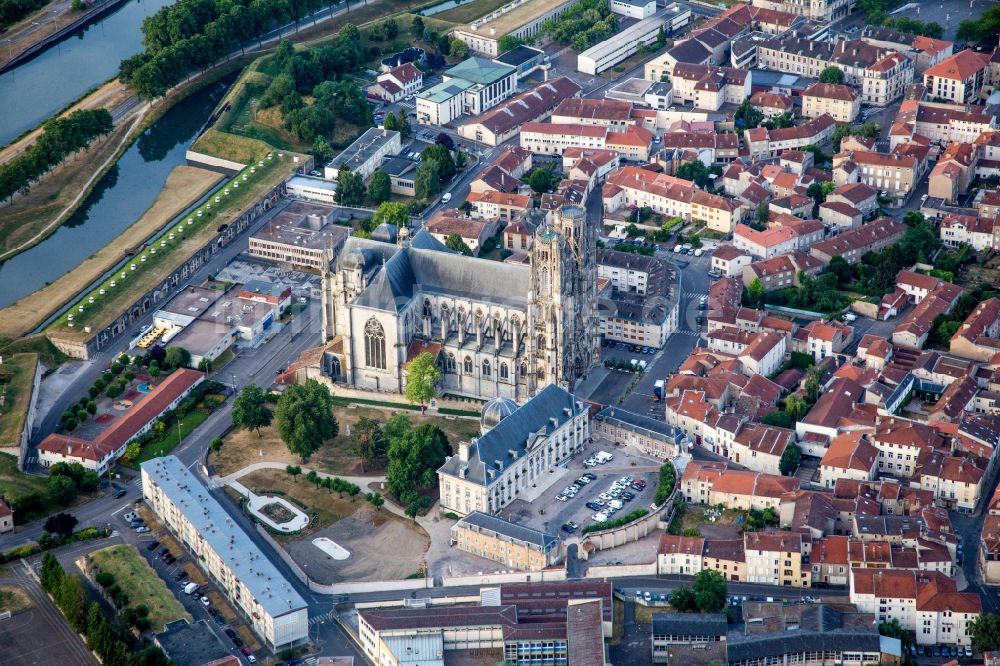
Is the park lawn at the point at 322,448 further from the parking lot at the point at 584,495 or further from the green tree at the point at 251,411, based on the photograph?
the parking lot at the point at 584,495

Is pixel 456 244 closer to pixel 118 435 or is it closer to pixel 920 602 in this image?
pixel 118 435

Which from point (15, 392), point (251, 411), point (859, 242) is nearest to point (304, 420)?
point (251, 411)

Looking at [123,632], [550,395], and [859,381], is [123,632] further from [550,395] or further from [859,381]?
[859,381]

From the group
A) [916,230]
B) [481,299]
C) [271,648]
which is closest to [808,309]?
[916,230]

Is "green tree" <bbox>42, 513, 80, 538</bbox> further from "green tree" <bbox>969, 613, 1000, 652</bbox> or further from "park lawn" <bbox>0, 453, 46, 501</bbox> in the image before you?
"green tree" <bbox>969, 613, 1000, 652</bbox>

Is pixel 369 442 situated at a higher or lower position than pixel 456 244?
higher

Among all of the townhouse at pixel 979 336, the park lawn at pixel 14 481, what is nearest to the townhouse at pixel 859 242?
the townhouse at pixel 979 336
